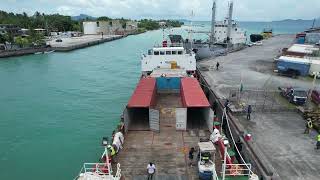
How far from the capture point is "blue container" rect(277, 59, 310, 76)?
37.2 metres

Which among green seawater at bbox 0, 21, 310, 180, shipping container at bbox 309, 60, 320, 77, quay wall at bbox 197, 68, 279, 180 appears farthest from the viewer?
shipping container at bbox 309, 60, 320, 77

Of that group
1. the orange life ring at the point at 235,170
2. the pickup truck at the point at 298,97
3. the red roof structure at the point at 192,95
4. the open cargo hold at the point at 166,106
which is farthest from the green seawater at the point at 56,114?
the pickup truck at the point at 298,97

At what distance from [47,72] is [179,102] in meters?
42.2

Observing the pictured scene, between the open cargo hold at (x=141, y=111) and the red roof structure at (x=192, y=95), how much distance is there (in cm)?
251

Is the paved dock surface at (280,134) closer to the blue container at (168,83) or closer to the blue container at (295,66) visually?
the blue container at (295,66)

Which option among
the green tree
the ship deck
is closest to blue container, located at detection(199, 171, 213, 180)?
the ship deck

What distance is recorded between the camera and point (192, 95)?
68.1ft

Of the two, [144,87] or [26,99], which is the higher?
[144,87]

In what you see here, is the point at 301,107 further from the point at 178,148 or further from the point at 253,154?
the point at 178,148

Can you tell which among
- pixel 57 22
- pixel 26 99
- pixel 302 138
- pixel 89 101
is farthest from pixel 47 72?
pixel 57 22

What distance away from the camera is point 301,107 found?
23.4 meters

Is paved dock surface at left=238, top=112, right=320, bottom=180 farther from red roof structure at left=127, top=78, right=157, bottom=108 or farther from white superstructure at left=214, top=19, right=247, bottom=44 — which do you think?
white superstructure at left=214, top=19, right=247, bottom=44

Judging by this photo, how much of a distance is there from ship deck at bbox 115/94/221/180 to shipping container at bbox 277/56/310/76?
24545mm

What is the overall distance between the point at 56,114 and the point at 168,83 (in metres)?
15.2
